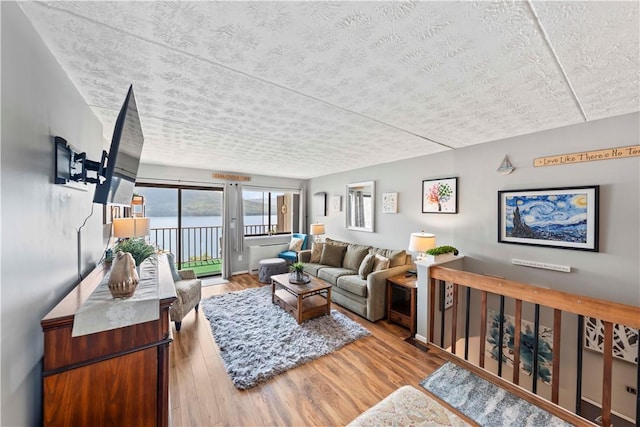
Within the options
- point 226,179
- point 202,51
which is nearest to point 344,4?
point 202,51

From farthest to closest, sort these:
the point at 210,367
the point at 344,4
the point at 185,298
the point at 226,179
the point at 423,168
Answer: the point at 226,179
the point at 423,168
the point at 185,298
the point at 210,367
the point at 344,4

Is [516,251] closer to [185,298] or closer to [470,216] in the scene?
[470,216]

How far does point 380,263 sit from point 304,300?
1.24 metres

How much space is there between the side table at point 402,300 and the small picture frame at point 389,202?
1.13 metres

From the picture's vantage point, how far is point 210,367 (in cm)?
223

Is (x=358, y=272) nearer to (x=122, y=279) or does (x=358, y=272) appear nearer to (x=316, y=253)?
(x=316, y=253)

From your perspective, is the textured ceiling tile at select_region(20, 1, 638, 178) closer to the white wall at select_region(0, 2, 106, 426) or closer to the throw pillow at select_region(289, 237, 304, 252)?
the white wall at select_region(0, 2, 106, 426)

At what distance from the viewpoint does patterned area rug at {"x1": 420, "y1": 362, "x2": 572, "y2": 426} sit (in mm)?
1691

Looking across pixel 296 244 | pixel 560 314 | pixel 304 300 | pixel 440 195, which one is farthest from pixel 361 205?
pixel 560 314

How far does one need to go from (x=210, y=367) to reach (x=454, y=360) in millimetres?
2414

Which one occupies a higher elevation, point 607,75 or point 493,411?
point 607,75

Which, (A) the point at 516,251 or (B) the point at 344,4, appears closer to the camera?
(B) the point at 344,4

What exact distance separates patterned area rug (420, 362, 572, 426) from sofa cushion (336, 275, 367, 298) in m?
1.25

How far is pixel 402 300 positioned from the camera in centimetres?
338
